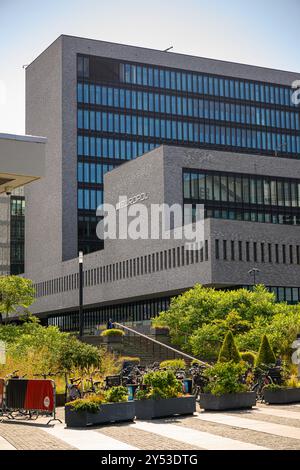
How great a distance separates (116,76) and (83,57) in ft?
16.7

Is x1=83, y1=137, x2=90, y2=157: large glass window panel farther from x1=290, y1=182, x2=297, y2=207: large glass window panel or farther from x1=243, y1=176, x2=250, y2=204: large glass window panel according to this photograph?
x1=290, y1=182, x2=297, y2=207: large glass window panel

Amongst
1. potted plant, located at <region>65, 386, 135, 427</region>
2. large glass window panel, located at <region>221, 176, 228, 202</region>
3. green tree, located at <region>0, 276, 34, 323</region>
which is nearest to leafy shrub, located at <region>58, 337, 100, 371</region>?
potted plant, located at <region>65, 386, 135, 427</region>

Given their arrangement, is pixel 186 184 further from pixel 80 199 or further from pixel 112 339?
pixel 112 339

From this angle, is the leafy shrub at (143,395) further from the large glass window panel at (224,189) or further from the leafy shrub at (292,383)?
the large glass window panel at (224,189)

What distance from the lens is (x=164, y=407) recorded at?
23.1 m

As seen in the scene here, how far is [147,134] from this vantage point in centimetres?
10769

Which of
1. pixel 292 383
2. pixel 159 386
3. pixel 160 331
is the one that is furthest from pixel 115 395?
pixel 160 331

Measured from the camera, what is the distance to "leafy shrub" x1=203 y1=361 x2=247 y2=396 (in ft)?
80.2

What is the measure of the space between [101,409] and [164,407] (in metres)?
2.53

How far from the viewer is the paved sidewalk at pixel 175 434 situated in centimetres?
1677

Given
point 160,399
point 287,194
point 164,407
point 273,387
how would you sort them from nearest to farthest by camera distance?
point 160,399, point 164,407, point 273,387, point 287,194

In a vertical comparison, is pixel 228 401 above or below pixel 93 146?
below

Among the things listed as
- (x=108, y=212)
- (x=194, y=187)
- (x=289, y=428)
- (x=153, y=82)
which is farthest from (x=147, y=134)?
(x=289, y=428)

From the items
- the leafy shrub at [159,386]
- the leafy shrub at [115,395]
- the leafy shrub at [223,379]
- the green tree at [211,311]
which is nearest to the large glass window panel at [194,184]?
the green tree at [211,311]
